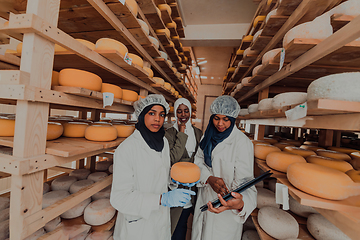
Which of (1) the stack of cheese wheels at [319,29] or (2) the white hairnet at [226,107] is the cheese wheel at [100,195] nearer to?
(2) the white hairnet at [226,107]

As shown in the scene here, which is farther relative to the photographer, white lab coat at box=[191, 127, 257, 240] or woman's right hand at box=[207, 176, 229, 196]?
white lab coat at box=[191, 127, 257, 240]

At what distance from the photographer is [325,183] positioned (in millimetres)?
779

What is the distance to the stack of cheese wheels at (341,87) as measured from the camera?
25.4 inches

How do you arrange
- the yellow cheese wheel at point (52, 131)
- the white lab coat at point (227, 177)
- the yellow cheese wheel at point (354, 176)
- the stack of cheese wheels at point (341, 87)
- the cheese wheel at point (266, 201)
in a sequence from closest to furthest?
1. the stack of cheese wheels at point (341, 87)
2. the yellow cheese wheel at point (354, 176)
3. the yellow cheese wheel at point (52, 131)
4. the white lab coat at point (227, 177)
5. the cheese wheel at point (266, 201)

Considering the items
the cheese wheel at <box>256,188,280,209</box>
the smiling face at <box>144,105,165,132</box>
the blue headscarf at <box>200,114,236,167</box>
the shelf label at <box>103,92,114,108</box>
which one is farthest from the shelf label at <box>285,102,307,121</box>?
the shelf label at <box>103,92,114,108</box>

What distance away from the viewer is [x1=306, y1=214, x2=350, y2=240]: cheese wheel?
101 cm

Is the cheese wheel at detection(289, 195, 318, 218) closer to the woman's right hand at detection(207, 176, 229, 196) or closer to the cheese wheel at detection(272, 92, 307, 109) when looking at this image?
the woman's right hand at detection(207, 176, 229, 196)

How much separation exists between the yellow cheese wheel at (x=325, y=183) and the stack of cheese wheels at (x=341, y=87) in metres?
0.42

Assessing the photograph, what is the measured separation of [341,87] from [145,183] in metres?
1.34

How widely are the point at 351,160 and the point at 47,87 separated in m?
2.45

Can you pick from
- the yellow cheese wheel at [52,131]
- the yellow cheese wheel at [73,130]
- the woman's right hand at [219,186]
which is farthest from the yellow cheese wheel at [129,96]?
the woman's right hand at [219,186]

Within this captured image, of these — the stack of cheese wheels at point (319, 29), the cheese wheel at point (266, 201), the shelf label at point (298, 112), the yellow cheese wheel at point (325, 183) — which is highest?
the stack of cheese wheels at point (319, 29)

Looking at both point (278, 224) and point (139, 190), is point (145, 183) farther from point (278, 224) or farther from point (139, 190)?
point (278, 224)

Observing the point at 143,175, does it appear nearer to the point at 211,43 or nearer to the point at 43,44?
the point at 43,44
